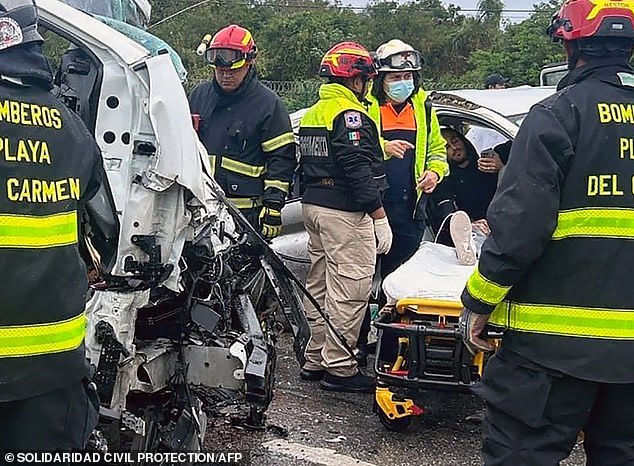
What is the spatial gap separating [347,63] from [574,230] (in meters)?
2.76

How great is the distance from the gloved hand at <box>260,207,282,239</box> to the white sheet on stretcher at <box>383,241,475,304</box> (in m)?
0.97

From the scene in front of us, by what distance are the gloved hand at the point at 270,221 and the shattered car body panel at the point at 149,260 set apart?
1670 mm

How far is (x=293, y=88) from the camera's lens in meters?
20.0

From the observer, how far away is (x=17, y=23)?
2352 mm

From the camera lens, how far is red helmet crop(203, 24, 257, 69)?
5.54 metres

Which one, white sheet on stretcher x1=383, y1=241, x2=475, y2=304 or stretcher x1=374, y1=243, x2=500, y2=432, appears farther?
white sheet on stretcher x1=383, y1=241, x2=475, y2=304

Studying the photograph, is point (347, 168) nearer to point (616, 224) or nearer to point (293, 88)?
point (616, 224)

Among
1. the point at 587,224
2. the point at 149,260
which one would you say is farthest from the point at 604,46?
the point at 149,260

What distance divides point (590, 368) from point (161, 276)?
154cm

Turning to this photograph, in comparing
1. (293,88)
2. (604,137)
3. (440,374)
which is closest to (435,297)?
(440,374)

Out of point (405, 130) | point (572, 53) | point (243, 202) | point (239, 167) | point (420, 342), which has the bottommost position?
point (420, 342)

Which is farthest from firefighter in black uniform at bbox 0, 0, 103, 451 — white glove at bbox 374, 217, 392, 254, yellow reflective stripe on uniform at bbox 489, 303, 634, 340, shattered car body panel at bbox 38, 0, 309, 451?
white glove at bbox 374, 217, 392, 254

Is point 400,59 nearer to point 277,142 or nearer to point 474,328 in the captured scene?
point 277,142

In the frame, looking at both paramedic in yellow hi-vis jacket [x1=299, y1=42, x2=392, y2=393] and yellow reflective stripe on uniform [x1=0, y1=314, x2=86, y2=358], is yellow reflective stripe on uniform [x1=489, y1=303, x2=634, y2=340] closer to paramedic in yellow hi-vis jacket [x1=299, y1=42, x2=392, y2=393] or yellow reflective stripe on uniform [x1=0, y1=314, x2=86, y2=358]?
yellow reflective stripe on uniform [x1=0, y1=314, x2=86, y2=358]
